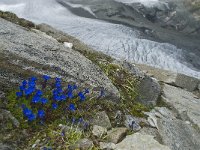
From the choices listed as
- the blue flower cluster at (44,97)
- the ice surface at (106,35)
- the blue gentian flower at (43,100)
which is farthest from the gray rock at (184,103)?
the ice surface at (106,35)

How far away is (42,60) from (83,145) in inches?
58.9

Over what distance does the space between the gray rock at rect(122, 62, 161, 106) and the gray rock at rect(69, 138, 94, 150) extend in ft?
6.58

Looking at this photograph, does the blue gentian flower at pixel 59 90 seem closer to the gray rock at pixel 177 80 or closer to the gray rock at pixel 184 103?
the gray rock at pixel 184 103

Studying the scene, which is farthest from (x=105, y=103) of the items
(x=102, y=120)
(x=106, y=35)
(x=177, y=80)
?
(x=106, y=35)

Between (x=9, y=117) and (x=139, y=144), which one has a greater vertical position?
(x=9, y=117)

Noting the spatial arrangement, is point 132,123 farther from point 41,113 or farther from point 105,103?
point 41,113

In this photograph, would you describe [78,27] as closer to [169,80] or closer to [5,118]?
[169,80]

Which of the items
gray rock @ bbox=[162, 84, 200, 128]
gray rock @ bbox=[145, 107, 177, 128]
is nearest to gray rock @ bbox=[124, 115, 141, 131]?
gray rock @ bbox=[145, 107, 177, 128]

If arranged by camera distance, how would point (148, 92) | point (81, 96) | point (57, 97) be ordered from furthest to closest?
point (148, 92), point (81, 96), point (57, 97)

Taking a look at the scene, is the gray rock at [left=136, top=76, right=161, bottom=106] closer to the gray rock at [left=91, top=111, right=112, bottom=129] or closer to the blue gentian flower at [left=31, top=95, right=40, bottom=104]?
the gray rock at [left=91, top=111, right=112, bottom=129]

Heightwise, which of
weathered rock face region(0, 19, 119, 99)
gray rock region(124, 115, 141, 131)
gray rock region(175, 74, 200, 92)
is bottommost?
gray rock region(175, 74, 200, 92)

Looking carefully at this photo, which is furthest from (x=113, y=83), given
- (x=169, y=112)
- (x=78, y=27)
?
(x=78, y=27)

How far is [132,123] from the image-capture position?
17.3 ft

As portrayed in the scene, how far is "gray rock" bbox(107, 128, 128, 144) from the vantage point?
4691 millimetres
